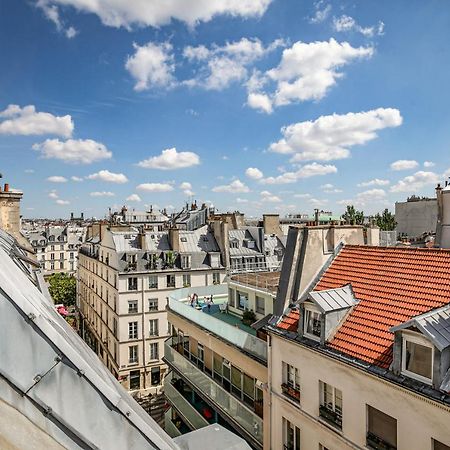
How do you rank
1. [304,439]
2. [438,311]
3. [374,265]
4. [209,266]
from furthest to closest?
1. [209,266]
2. [374,265]
3. [304,439]
4. [438,311]

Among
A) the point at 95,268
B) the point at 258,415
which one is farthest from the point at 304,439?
the point at 95,268

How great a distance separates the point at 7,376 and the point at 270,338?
42.5 feet

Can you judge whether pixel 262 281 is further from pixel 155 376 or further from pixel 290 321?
pixel 155 376

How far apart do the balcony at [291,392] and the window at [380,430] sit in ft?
9.23

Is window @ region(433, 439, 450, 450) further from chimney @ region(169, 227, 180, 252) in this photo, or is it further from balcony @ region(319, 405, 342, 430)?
chimney @ region(169, 227, 180, 252)

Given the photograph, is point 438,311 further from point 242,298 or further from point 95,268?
point 95,268

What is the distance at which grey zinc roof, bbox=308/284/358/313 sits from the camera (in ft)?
39.3

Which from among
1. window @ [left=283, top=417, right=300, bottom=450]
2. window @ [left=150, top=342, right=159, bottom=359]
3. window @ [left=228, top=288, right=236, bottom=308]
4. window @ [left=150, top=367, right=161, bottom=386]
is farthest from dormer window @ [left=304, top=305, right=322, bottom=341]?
window @ [left=150, top=367, right=161, bottom=386]

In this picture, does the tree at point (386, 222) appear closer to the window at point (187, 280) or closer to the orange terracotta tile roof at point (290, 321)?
the window at point (187, 280)

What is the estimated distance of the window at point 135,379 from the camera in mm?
36594

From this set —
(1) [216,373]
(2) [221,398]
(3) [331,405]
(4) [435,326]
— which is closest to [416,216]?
(1) [216,373]

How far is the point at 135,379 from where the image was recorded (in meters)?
36.8

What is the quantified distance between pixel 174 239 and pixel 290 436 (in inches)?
1119

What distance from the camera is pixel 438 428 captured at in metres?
8.52
